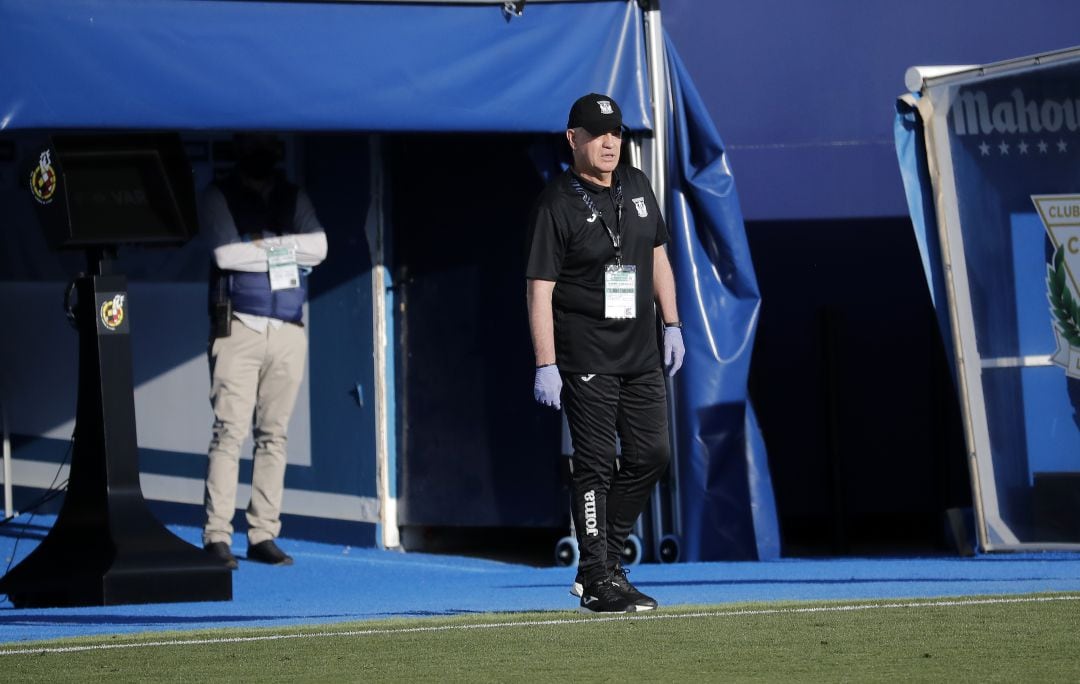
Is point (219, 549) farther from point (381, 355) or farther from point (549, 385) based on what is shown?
point (549, 385)

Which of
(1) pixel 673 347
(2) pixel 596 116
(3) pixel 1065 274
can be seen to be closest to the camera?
(2) pixel 596 116

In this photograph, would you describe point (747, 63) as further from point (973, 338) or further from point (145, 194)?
point (145, 194)

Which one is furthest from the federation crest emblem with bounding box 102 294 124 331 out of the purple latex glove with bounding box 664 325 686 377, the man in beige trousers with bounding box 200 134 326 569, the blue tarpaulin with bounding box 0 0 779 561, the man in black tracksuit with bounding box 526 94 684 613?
the purple latex glove with bounding box 664 325 686 377

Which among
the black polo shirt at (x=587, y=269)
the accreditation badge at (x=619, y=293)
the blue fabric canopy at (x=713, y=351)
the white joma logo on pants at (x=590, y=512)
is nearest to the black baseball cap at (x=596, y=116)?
the black polo shirt at (x=587, y=269)

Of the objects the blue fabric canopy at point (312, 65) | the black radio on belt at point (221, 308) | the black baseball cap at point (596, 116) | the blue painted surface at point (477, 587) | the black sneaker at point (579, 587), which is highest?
the blue fabric canopy at point (312, 65)

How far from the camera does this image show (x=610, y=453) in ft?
22.1

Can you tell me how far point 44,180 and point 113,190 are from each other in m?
0.29

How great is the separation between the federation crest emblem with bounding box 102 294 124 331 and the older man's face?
232 cm

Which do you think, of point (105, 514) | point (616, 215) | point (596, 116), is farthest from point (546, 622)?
point (105, 514)

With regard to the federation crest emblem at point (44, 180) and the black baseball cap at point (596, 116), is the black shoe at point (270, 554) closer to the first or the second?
the federation crest emblem at point (44, 180)

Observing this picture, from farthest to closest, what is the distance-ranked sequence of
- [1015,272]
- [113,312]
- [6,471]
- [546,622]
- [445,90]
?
[6,471] < [1015,272] < [445,90] < [113,312] < [546,622]

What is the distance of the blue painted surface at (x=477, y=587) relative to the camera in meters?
7.07

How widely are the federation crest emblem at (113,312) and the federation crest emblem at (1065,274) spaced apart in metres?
4.54

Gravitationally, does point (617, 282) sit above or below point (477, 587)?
above
